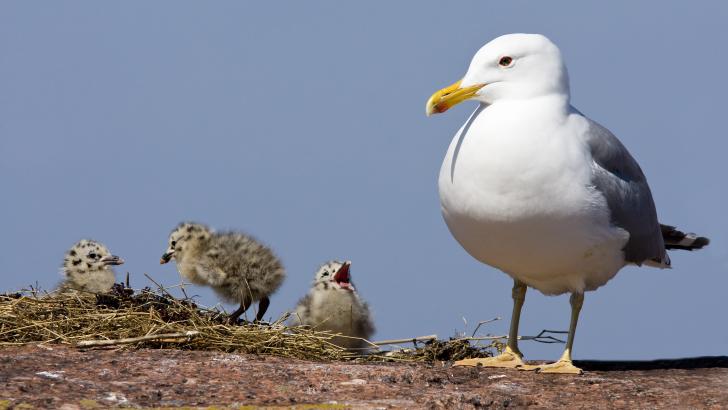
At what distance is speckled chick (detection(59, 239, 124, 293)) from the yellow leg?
388 cm

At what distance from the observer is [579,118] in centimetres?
852

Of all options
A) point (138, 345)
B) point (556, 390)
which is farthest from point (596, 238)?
point (138, 345)

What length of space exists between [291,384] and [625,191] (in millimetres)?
3118

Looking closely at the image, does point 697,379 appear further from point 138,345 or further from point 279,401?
point 138,345

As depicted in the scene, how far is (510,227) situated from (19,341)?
359 centimetres

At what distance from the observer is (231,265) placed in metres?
10.3

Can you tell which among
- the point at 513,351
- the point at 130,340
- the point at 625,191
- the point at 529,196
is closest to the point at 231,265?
the point at 130,340

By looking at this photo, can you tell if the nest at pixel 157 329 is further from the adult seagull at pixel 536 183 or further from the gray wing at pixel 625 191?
the gray wing at pixel 625 191

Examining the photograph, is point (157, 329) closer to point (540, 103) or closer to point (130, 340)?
point (130, 340)

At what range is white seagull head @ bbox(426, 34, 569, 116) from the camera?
8414 millimetres

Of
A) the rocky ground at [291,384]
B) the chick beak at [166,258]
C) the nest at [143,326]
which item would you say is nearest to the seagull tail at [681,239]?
the rocky ground at [291,384]

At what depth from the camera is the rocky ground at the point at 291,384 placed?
6465mm

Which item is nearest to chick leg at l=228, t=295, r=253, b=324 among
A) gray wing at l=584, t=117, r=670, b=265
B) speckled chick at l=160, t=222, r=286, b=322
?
speckled chick at l=160, t=222, r=286, b=322

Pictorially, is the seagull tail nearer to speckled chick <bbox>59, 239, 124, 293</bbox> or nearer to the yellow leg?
the yellow leg
